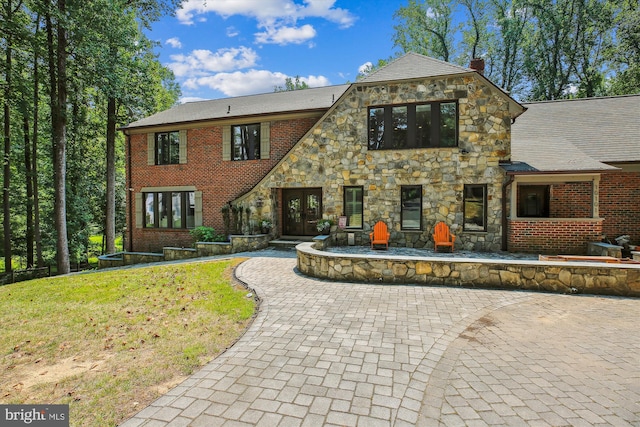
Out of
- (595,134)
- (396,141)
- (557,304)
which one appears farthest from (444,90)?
(557,304)

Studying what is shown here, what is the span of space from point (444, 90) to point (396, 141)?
2356 mm

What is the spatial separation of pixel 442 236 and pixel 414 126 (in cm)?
415

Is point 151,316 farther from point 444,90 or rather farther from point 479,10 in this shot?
point 479,10

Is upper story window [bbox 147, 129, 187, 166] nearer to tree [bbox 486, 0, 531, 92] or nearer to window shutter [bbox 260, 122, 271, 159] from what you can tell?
window shutter [bbox 260, 122, 271, 159]

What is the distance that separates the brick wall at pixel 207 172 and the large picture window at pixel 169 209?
1.31 feet

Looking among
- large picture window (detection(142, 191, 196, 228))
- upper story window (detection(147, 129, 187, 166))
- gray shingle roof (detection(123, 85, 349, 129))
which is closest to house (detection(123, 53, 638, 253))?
gray shingle roof (detection(123, 85, 349, 129))

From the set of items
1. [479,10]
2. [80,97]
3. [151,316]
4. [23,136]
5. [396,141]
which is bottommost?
[151,316]

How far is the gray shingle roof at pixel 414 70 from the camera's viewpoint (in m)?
10.7

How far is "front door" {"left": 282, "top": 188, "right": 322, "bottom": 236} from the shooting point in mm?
12844

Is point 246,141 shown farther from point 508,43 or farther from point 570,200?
point 508,43

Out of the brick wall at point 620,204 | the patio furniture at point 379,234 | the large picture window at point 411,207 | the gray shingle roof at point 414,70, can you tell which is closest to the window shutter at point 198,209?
the patio furniture at point 379,234

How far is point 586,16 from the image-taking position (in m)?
20.7

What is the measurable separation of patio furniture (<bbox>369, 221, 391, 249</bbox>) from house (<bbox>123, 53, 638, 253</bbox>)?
0.35 m

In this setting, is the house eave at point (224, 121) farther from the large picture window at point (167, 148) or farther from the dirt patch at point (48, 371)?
the dirt patch at point (48, 371)
